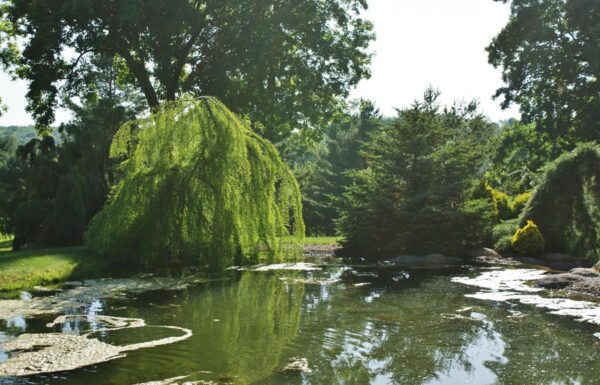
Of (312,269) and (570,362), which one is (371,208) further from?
(570,362)

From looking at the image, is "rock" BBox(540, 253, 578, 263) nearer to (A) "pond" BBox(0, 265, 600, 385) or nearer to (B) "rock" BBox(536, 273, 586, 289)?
(B) "rock" BBox(536, 273, 586, 289)

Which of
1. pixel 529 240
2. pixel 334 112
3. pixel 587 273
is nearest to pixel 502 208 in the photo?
pixel 529 240

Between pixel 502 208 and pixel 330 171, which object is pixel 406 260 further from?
pixel 330 171

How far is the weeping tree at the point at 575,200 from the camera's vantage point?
18000 mm

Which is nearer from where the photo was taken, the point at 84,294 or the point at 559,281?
the point at 84,294

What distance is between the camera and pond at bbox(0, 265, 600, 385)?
241 inches

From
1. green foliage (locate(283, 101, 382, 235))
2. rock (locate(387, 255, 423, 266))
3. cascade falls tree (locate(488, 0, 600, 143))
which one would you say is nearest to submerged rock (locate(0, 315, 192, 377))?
rock (locate(387, 255, 423, 266))

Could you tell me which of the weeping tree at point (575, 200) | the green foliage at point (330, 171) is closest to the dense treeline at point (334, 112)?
the weeping tree at point (575, 200)

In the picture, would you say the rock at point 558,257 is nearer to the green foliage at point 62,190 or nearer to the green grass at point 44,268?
the green grass at point 44,268

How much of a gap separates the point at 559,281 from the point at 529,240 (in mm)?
6984

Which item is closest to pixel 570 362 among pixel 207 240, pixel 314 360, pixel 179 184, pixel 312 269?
pixel 314 360

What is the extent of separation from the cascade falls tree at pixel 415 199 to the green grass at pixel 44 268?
980cm

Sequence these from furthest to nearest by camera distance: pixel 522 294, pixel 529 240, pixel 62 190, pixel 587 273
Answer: pixel 529 240 → pixel 62 190 → pixel 587 273 → pixel 522 294

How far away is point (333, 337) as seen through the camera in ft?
25.8
